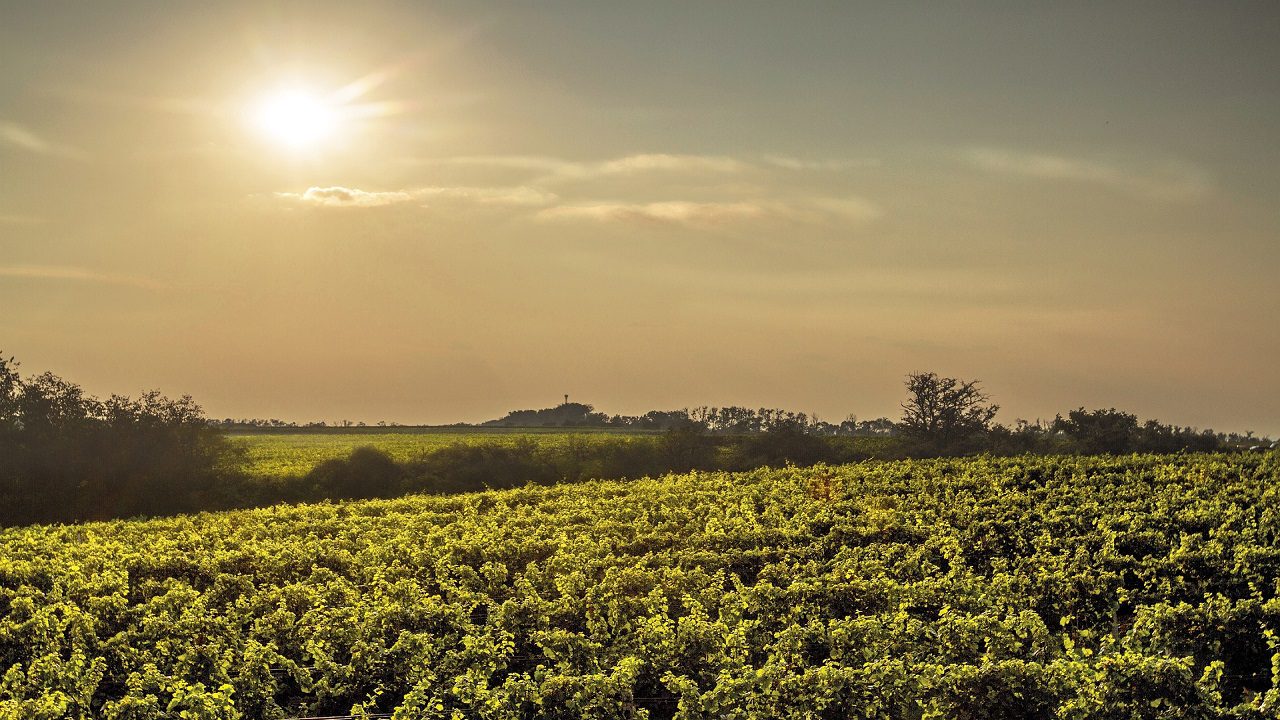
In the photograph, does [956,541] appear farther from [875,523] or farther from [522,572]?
[522,572]

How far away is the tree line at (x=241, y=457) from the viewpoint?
51.5 meters

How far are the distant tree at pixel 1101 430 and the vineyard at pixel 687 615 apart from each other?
44970 mm

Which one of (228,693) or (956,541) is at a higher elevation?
(956,541)

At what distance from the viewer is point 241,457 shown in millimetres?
56750

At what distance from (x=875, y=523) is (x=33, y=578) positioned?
1786cm

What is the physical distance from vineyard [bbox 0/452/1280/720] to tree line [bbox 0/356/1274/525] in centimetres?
2983

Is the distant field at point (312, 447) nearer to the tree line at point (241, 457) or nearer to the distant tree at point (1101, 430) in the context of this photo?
the tree line at point (241, 457)

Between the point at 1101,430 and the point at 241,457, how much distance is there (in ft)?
193

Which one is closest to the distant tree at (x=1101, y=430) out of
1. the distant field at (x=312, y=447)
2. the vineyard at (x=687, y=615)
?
the distant field at (x=312, y=447)

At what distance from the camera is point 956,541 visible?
1830 cm

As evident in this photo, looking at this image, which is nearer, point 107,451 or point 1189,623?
point 1189,623

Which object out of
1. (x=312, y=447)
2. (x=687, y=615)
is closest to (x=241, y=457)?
(x=312, y=447)

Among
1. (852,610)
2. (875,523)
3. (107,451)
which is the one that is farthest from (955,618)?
(107,451)

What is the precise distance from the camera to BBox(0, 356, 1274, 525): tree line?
5153 centimetres
